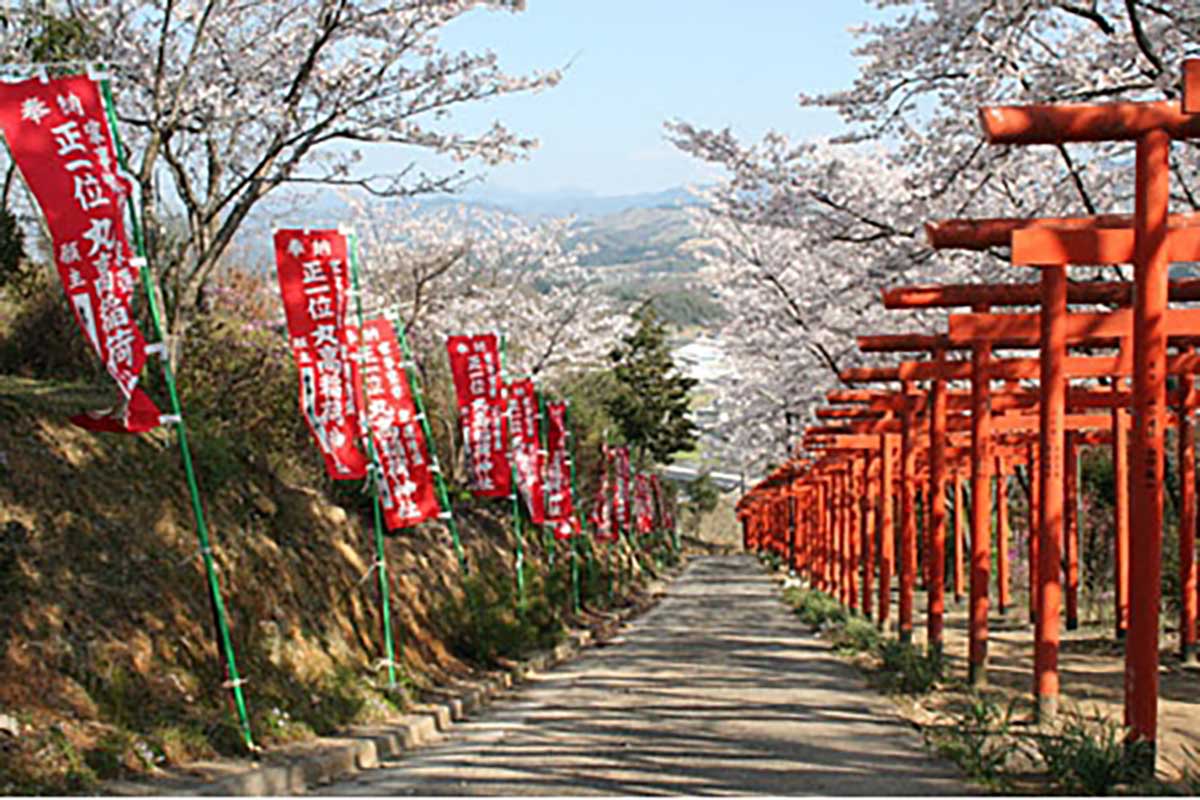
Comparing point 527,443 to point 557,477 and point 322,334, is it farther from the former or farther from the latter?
point 322,334

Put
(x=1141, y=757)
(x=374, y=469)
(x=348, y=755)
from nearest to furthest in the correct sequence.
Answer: (x=1141, y=757) < (x=348, y=755) < (x=374, y=469)

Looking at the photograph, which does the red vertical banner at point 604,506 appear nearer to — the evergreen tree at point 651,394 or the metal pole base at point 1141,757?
the evergreen tree at point 651,394

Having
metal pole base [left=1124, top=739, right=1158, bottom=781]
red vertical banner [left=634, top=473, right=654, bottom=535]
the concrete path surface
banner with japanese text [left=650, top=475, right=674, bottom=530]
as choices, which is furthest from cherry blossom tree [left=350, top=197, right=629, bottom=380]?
metal pole base [left=1124, top=739, right=1158, bottom=781]

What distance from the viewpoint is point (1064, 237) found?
28.1 ft

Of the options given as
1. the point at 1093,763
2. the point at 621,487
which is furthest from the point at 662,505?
the point at 1093,763

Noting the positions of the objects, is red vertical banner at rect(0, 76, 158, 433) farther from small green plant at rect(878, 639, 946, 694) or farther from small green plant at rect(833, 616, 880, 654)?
small green plant at rect(833, 616, 880, 654)

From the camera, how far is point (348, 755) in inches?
384

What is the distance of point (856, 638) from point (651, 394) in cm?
3623

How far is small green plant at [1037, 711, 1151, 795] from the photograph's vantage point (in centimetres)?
719

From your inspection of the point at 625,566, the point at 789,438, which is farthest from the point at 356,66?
the point at 789,438

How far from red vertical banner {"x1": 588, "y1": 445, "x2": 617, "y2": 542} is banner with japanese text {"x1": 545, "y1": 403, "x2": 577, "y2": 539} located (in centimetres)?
658

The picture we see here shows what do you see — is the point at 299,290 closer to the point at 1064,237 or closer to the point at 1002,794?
the point at 1064,237

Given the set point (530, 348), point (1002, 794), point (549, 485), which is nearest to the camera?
point (1002, 794)

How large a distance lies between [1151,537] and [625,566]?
97.1 feet
